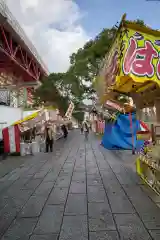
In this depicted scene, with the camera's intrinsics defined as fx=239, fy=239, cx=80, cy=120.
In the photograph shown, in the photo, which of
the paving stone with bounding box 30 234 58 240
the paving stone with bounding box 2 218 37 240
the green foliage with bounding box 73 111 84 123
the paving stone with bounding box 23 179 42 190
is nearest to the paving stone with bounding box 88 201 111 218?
the paving stone with bounding box 30 234 58 240

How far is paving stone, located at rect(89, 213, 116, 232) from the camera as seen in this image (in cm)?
357

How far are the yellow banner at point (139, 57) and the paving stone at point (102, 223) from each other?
236 centimetres

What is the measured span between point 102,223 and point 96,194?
61.6 inches

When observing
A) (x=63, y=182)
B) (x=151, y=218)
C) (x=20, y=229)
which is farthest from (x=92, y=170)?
(x=20, y=229)

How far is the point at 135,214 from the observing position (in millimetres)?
4086

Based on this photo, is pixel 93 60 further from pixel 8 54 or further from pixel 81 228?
pixel 81 228

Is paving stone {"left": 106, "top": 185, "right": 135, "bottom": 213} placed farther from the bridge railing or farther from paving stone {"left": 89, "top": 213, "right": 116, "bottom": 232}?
the bridge railing

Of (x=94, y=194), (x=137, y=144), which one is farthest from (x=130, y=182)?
(x=137, y=144)

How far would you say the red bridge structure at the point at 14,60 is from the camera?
1867cm

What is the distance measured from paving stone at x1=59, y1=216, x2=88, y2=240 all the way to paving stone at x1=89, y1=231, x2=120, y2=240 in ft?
0.31

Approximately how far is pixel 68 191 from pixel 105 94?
2492 millimetres

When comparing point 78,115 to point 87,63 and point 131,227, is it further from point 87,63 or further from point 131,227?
point 131,227

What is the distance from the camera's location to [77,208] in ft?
14.6

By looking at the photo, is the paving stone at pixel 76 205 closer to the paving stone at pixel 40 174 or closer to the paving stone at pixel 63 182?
the paving stone at pixel 63 182
